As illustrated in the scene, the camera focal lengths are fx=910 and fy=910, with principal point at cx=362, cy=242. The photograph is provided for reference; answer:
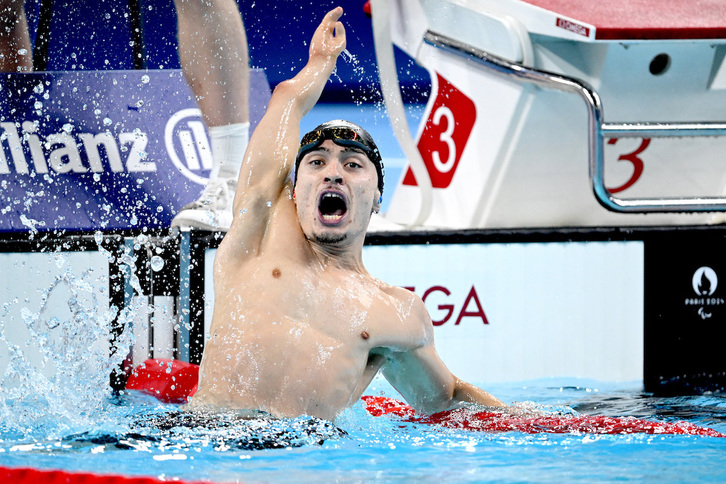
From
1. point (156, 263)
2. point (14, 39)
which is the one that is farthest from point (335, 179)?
point (14, 39)

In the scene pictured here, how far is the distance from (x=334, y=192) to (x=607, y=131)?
136 cm

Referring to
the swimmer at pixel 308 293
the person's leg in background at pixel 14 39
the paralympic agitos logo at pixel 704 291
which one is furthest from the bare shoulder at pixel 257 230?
the paralympic agitos logo at pixel 704 291

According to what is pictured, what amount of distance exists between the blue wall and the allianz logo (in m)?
1.42

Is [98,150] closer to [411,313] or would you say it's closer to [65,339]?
[65,339]

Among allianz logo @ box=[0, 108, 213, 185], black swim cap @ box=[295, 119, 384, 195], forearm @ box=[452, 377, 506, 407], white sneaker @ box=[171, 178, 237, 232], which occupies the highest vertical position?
allianz logo @ box=[0, 108, 213, 185]

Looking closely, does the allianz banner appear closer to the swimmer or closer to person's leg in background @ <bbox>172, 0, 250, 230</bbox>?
person's leg in background @ <bbox>172, 0, 250, 230</bbox>

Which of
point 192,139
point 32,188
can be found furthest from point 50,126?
point 192,139

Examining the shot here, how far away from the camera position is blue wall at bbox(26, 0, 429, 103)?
531 centimetres

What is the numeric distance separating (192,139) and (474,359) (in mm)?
1476

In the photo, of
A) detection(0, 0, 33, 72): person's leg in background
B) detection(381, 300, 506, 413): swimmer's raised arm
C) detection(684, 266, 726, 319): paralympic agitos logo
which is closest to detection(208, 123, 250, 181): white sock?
detection(0, 0, 33, 72): person's leg in background

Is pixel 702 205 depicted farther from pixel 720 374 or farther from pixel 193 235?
pixel 193 235

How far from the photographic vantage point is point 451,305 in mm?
3625

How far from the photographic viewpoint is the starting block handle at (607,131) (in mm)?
3385

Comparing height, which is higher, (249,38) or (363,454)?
(249,38)
